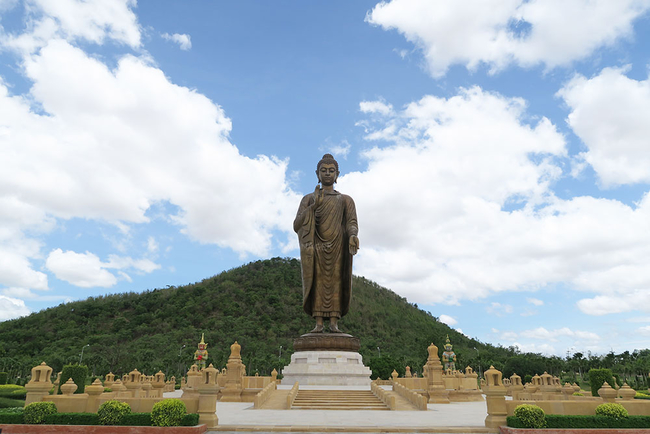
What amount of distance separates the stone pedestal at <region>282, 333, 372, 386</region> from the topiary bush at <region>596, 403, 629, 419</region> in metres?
11.0

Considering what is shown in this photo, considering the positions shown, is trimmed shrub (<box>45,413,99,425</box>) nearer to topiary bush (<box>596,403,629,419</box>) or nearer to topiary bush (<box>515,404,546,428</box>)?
topiary bush (<box>515,404,546,428</box>)

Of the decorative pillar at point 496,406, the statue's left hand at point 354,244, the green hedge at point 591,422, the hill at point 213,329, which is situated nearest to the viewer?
the green hedge at point 591,422

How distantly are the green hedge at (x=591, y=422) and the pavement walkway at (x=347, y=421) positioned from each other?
1.40 metres

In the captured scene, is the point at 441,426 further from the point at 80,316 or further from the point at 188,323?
the point at 80,316

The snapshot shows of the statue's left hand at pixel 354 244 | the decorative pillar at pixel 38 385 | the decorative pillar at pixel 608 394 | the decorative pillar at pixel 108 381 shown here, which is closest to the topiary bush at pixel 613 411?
the decorative pillar at pixel 608 394

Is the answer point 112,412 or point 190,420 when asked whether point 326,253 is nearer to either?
point 190,420

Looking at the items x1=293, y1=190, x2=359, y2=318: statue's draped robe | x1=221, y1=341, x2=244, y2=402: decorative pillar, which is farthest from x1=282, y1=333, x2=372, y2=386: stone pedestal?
x1=221, y1=341, x2=244, y2=402: decorative pillar

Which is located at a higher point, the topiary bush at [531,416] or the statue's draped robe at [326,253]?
the statue's draped robe at [326,253]

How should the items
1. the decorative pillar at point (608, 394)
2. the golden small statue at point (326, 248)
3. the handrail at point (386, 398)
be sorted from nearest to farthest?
the decorative pillar at point (608, 394), the handrail at point (386, 398), the golden small statue at point (326, 248)

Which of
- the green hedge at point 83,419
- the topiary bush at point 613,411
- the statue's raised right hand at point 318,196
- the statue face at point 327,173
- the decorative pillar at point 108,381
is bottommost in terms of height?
the decorative pillar at point 108,381

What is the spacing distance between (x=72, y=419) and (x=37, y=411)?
856 mm

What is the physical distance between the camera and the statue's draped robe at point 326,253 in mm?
22375

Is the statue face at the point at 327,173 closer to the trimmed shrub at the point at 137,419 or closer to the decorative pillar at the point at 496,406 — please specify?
the decorative pillar at the point at 496,406

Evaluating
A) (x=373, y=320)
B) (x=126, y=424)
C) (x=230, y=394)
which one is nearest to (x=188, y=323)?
(x=373, y=320)
